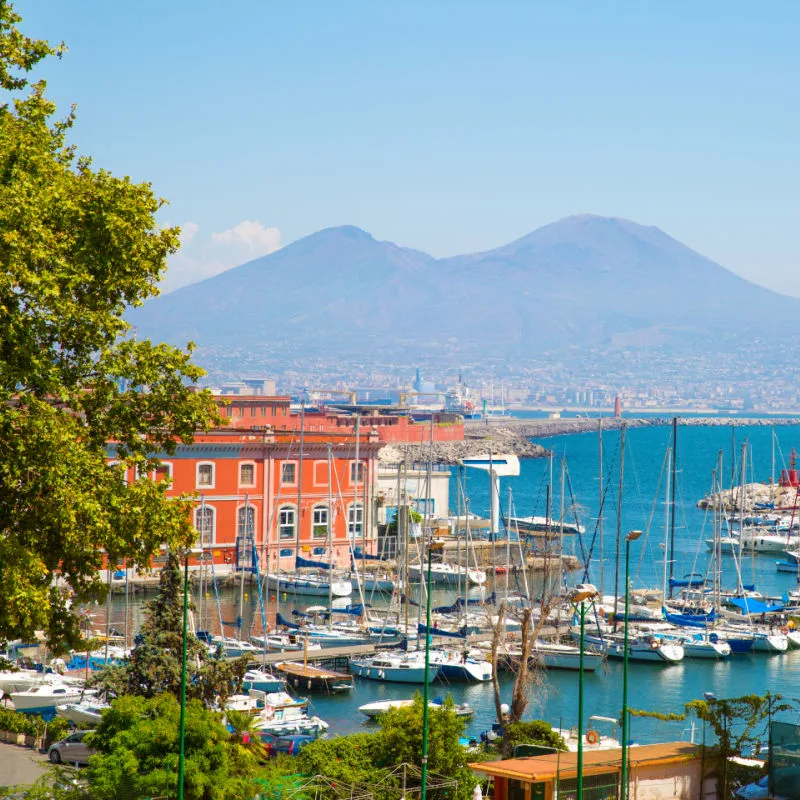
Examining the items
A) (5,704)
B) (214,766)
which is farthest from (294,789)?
(5,704)

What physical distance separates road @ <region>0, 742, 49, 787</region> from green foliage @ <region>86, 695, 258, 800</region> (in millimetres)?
3883

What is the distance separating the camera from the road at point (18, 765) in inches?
655

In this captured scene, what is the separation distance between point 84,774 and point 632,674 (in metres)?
19.9

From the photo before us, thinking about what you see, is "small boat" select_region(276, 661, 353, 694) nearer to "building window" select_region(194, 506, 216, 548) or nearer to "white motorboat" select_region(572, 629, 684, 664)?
"white motorboat" select_region(572, 629, 684, 664)

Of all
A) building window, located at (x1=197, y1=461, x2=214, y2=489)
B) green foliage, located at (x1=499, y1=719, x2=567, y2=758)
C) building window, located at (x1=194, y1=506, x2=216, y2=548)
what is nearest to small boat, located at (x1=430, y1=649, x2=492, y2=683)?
green foliage, located at (x1=499, y1=719, x2=567, y2=758)

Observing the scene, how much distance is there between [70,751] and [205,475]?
23.3 meters

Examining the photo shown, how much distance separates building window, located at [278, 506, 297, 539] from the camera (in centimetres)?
4269

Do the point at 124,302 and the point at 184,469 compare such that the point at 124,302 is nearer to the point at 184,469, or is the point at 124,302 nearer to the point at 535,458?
the point at 184,469

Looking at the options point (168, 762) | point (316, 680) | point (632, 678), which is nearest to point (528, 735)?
point (168, 762)

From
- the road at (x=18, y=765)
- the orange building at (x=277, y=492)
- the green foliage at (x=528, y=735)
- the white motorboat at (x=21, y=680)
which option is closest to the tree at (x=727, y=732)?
the green foliage at (x=528, y=735)

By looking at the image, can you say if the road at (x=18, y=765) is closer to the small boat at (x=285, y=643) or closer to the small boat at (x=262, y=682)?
the small boat at (x=262, y=682)

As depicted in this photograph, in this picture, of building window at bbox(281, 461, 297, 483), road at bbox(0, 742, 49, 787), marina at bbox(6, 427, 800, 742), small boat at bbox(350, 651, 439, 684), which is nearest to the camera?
road at bbox(0, 742, 49, 787)

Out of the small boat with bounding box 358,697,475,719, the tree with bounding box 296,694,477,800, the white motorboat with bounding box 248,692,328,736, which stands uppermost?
the tree with bounding box 296,694,477,800

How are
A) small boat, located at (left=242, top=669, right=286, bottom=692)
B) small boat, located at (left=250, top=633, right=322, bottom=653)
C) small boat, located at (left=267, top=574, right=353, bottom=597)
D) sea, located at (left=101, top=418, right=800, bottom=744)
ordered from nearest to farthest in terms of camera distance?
sea, located at (left=101, top=418, right=800, bottom=744), small boat, located at (left=242, top=669, right=286, bottom=692), small boat, located at (left=250, top=633, right=322, bottom=653), small boat, located at (left=267, top=574, right=353, bottom=597)
